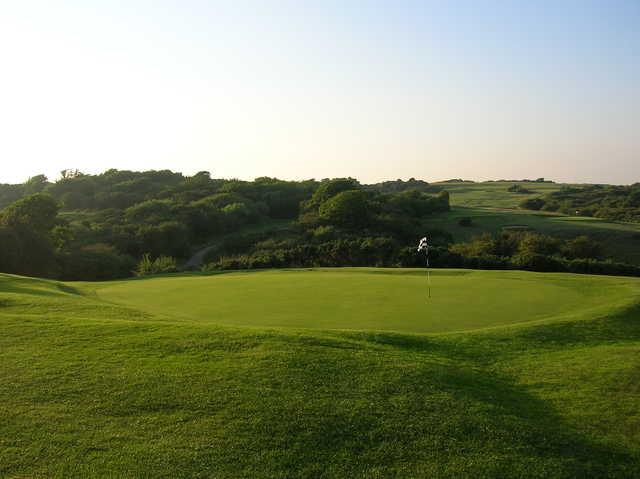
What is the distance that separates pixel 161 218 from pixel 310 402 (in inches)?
2247

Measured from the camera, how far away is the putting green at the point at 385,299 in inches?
480

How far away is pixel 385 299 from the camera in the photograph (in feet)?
46.9

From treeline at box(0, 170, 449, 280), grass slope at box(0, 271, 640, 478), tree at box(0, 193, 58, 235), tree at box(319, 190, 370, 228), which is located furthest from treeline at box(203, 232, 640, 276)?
tree at box(319, 190, 370, 228)

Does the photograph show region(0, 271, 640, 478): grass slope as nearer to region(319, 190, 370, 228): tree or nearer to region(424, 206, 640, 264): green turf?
region(424, 206, 640, 264): green turf

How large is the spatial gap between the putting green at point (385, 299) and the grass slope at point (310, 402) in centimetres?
138

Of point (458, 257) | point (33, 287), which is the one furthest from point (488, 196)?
point (33, 287)

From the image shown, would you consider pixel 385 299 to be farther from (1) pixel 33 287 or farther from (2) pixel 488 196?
(2) pixel 488 196

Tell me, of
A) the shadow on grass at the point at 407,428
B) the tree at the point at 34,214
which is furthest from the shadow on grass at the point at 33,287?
the tree at the point at 34,214

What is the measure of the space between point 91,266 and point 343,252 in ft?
57.9

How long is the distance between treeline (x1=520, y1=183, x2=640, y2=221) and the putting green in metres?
61.6

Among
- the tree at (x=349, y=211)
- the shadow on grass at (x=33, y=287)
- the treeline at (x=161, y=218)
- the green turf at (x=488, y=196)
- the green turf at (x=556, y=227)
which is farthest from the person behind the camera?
the green turf at (x=488, y=196)

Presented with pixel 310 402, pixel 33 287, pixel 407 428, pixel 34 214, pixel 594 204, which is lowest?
pixel 407 428

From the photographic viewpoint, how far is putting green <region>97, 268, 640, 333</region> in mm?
12195

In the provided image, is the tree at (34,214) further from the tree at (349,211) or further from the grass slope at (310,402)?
the tree at (349,211)
